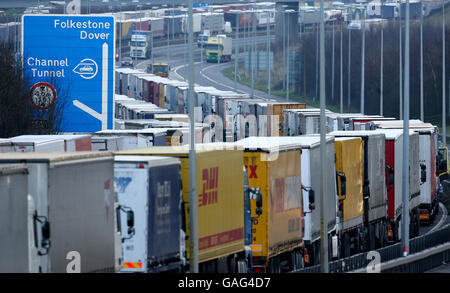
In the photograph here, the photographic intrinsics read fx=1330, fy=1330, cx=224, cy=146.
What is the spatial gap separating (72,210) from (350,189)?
45.7ft

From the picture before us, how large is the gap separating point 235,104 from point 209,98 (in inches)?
195

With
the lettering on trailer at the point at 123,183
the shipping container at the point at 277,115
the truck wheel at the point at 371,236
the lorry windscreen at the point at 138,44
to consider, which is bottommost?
the lorry windscreen at the point at 138,44

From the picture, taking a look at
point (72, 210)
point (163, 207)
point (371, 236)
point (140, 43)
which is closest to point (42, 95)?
point (163, 207)

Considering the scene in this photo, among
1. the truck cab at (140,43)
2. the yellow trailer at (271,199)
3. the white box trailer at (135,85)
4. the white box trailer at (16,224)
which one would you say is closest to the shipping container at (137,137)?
the yellow trailer at (271,199)

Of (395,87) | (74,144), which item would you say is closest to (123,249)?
(74,144)

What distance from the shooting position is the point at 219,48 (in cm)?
15150

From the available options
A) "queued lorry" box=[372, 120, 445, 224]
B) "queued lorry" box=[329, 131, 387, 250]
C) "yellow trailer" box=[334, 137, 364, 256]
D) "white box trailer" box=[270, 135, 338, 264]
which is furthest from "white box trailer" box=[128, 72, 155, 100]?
"white box trailer" box=[270, 135, 338, 264]

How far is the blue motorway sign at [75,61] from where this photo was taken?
102 feet

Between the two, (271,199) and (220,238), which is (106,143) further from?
(220,238)

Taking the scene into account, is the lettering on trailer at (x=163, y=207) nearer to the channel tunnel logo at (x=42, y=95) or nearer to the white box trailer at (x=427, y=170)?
the channel tunnel logo at (x=42, y=95)

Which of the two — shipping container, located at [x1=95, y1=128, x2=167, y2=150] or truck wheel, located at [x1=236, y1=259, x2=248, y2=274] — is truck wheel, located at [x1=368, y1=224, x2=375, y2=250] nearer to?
shipping container, located at [x1=95, y1=128, x2=167, y2=150]

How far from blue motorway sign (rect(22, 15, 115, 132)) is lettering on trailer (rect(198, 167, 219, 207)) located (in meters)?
5.96

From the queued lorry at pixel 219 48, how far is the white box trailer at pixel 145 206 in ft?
403

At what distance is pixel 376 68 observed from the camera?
106 metres
